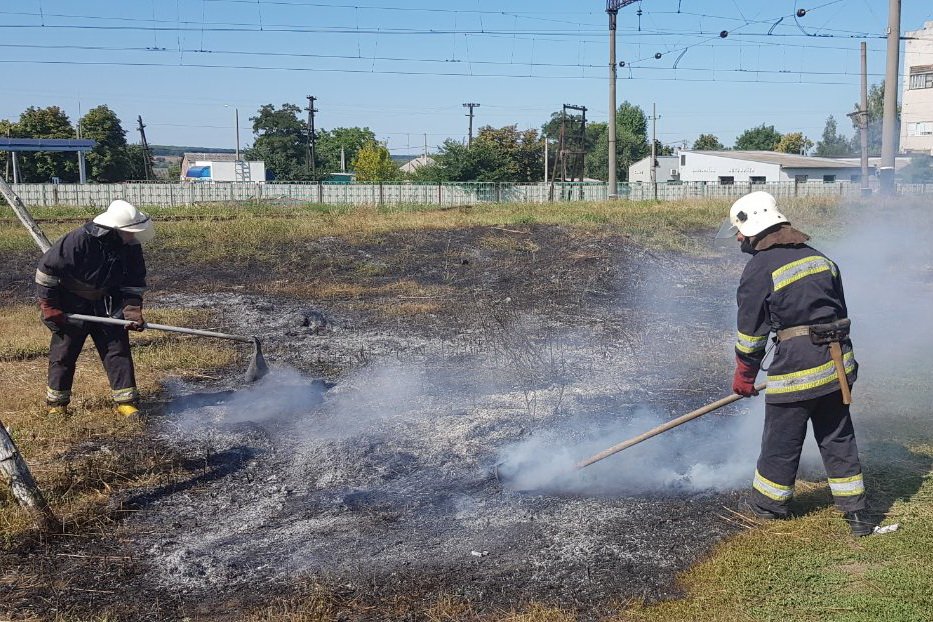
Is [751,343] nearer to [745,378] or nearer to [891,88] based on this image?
[745,378]

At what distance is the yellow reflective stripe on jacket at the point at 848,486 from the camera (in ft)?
12.8

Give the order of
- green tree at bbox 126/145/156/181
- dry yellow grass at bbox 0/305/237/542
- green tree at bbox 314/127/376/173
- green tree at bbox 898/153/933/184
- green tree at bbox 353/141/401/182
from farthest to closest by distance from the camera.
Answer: green tree at bbox 314/127/376/173 < green tree at bbox 353/141/401/182 < green tree at bbox 126/145/156/181 < green tree at bbox 898/153/933/184 < dry yellow grass at bbox 0/305/237/542

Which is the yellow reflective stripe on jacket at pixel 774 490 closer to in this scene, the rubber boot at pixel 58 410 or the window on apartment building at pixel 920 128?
the rubber boot at pixel 58 410

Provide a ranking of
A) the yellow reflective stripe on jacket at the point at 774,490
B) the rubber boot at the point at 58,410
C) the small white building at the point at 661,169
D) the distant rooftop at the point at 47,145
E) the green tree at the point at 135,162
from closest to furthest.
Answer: the yellow reflective stripe on jacket at the point at 774,490 → the rubber boot at the point at 58,410 → the distant rooftop at the point at 47,145 → the green tree at the point at 135,162 → the small white building at the point at 661,169

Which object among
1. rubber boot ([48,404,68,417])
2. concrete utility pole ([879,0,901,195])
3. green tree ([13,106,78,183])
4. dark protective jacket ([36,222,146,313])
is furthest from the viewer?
green tree ([13,106,78,183])

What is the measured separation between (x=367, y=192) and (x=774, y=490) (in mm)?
36733

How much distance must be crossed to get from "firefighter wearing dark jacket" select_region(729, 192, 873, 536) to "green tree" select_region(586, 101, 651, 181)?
57245 millimetres

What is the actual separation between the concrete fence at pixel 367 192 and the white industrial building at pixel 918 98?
33.7ft

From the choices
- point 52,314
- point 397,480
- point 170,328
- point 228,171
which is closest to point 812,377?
point 397,480

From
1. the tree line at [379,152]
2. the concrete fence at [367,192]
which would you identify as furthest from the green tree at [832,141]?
the concrete fence at [367,192]

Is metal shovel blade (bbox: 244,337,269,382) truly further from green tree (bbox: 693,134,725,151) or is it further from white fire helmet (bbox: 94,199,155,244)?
green tree (bbox: 693,134,725,151)

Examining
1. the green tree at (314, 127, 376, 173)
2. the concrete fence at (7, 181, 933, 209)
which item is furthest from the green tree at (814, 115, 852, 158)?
the green tree at (314, 127, 376, 173)

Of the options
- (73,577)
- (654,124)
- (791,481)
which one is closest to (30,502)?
(73,577)

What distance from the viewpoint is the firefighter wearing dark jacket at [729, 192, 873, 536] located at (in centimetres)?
392
